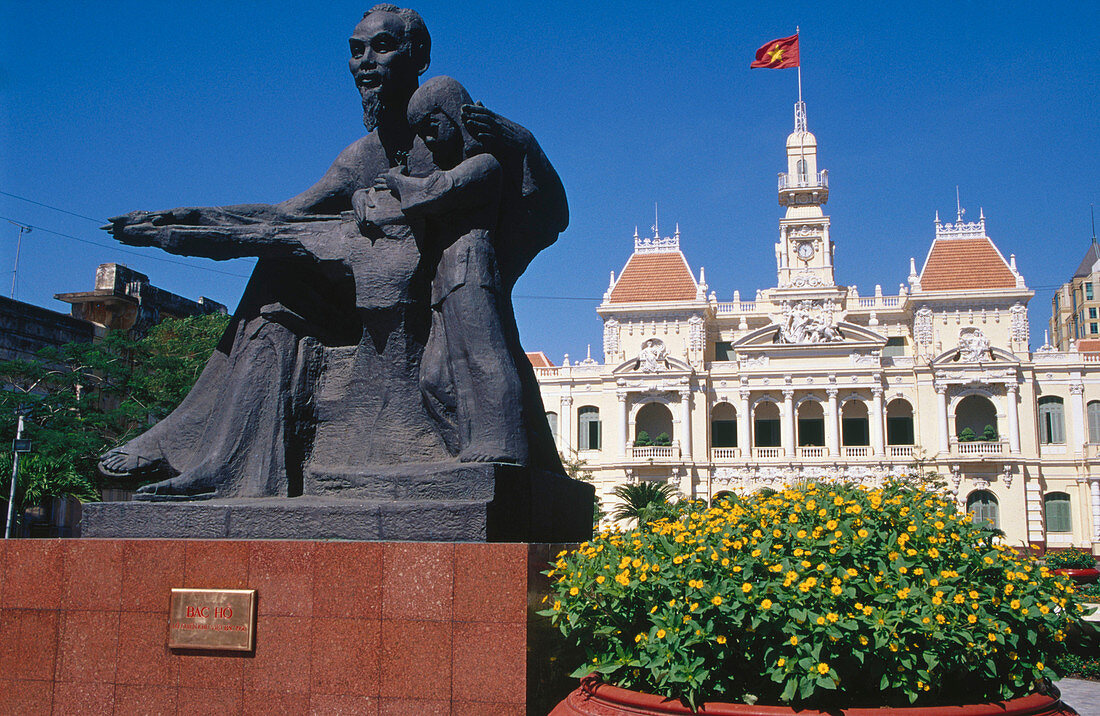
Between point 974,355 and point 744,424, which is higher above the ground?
point 974,355

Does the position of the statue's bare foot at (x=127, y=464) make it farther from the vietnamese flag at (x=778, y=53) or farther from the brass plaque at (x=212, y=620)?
the vietnamese flag at (x=778, y=53)

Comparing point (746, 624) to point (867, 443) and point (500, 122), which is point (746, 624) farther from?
point (867, 443)

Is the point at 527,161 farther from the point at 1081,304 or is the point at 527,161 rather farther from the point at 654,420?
the point at 1081,304

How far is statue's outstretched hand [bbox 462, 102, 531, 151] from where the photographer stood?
4.32 metres

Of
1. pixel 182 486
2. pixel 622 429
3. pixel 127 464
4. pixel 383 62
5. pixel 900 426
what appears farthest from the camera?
pixel 622 429

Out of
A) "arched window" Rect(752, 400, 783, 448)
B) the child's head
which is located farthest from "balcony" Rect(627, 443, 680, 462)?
the child's head

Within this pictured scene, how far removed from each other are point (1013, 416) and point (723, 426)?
491 inches

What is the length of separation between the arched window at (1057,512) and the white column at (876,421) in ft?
22.6

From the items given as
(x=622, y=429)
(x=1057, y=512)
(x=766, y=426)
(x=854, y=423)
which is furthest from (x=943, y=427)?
(x=622, y=429)

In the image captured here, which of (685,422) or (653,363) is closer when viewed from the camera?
(685,422)

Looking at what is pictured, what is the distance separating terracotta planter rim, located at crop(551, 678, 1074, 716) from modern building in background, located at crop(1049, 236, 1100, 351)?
87328 mm

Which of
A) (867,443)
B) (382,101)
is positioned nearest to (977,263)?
(867,443)

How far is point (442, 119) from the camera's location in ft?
14.4

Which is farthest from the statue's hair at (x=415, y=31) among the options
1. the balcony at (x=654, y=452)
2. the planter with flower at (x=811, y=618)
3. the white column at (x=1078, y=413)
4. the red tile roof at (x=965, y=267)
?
the red tile roof at (x=965, y=267)
